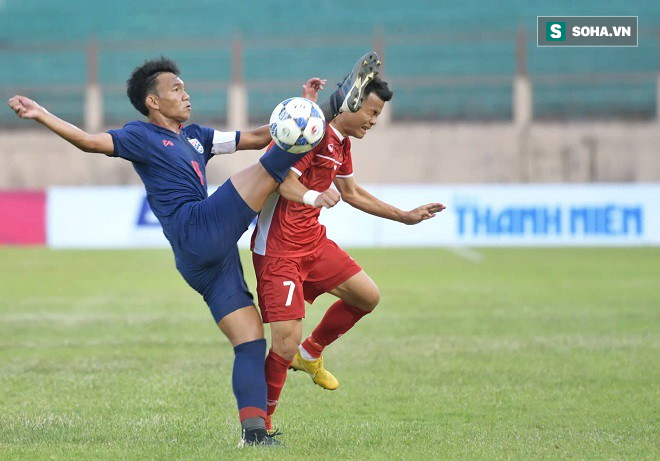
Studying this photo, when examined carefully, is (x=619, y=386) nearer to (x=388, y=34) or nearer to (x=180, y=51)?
(x=388, y=34)

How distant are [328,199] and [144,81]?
138 centimetres

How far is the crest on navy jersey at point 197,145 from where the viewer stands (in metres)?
5.90

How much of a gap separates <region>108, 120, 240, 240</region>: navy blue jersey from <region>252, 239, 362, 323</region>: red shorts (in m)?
0.60

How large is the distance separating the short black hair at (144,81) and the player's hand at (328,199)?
3.98 ft

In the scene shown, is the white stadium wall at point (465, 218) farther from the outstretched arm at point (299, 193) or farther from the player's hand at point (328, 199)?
the player's hand at point (328, 199)

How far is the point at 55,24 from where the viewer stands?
34.4 meters

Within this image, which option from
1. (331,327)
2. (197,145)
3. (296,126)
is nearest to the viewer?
(296,126)

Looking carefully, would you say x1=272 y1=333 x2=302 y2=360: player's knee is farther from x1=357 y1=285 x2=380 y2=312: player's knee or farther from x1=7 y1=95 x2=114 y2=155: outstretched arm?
x1=7 y1=95 x2=114 y2=155: outstretched arm

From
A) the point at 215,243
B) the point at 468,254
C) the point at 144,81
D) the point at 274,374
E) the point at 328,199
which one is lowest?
the point at 468,254

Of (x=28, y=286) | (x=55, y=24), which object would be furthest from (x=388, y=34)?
(x=28, y=286)

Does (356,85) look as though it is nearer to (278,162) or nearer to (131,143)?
(278,162)

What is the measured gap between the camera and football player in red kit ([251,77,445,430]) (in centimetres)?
584

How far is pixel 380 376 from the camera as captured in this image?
8.02 m

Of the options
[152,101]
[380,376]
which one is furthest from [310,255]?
[380,376]
